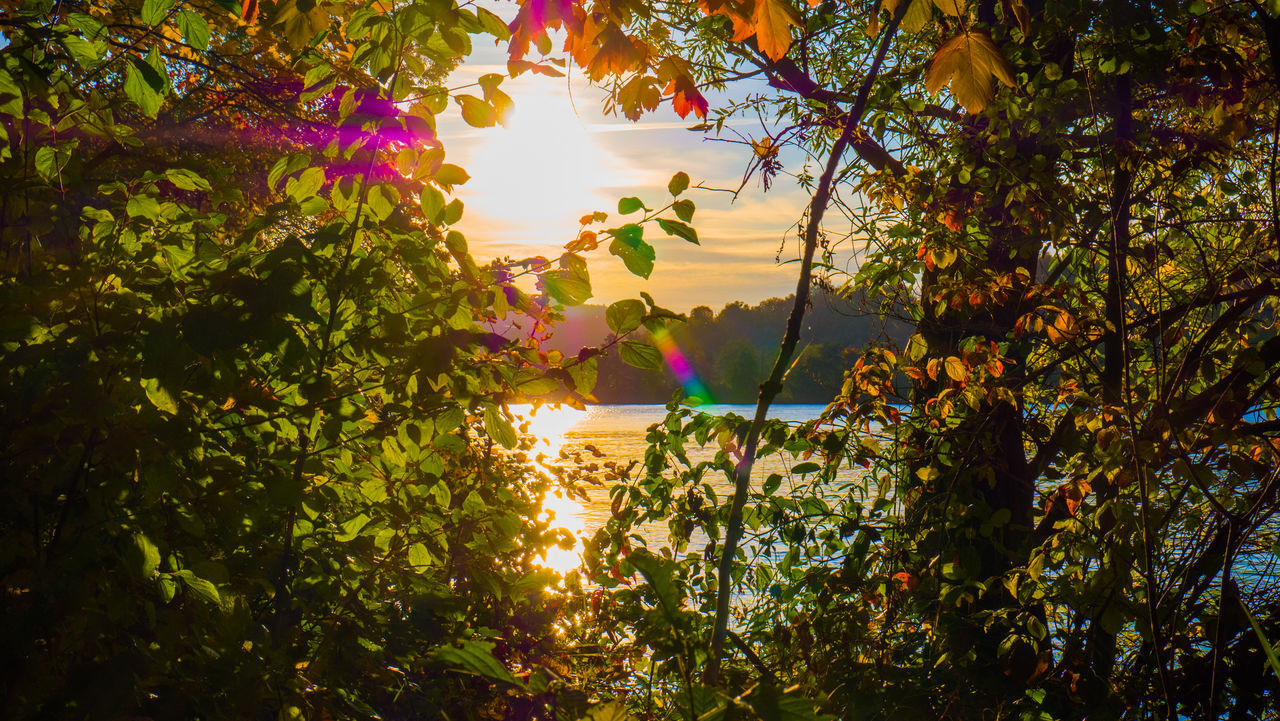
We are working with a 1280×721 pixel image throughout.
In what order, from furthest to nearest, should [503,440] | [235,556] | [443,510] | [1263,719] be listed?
[443,510] < [1263,719] < [235,556] < [503,440]

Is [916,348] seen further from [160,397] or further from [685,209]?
[160,397]

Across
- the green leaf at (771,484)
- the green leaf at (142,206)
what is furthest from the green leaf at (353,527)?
the green leaf at (771,484)

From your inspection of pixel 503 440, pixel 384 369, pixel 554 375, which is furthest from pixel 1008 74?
pixel 384 369

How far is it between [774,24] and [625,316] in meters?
0.57

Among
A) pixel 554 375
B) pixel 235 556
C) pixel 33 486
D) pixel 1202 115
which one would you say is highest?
pixel 1202 115

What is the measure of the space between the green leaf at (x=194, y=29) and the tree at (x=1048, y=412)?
119 centimetres

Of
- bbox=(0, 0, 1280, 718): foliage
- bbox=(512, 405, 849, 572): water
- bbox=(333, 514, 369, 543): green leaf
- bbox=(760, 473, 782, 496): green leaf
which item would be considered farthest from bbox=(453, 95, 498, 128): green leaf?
bbox=(760, 473, 782, 496): green leaf

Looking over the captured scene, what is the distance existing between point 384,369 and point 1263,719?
2.61 metres

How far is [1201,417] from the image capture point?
2508 mm

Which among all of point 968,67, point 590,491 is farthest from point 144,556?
point 590,491

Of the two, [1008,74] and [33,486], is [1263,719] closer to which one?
[1008,74]

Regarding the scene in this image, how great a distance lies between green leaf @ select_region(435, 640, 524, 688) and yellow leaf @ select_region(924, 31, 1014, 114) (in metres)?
1.04

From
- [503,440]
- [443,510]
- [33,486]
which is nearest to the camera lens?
[33,486]

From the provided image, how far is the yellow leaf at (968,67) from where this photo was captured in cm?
117
